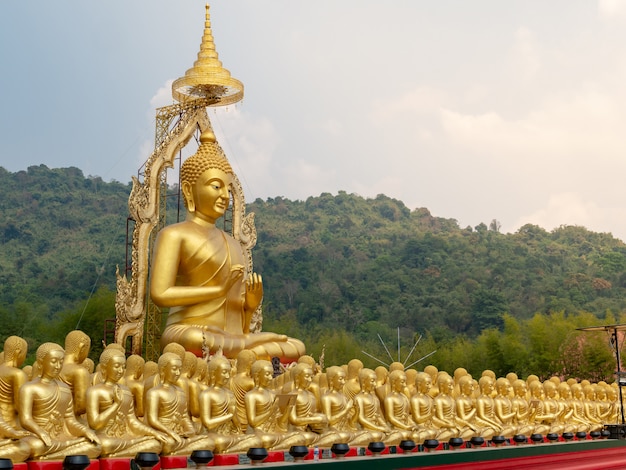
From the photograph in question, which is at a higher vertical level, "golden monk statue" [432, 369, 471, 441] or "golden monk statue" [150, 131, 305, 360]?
"golden monk statue" [150, 131, 305, 360]

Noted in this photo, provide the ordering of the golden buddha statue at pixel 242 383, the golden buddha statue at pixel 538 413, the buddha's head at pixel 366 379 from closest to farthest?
the golden buddha statue at pixel 242 383 < the buddha's head at pixel 366 379 < the golden buddha statue at pixel 538 413

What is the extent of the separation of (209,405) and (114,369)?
Answer: 2.57 ft

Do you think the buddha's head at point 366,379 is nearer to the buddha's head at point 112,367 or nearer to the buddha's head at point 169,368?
the buddha's head at point 169,368

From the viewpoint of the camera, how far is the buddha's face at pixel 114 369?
5.41 m

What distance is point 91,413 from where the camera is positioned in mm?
5234

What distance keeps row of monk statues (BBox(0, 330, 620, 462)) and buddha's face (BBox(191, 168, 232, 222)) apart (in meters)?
2.97

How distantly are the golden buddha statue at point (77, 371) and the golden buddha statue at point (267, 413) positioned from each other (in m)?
1.14

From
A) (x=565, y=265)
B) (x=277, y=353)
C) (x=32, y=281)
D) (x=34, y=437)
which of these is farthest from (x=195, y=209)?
(x=565, y=265)

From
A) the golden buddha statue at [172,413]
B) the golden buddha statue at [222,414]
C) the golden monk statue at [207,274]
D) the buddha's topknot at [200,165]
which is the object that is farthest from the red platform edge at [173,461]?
the buddha's topknot at [200,165]

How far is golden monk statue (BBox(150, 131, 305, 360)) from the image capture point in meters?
9.54

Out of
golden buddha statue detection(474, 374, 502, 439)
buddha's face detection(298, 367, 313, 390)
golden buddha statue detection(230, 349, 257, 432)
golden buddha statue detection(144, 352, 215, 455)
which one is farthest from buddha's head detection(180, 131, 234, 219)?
golden buddha statue detection(144, 352, 215, 455)

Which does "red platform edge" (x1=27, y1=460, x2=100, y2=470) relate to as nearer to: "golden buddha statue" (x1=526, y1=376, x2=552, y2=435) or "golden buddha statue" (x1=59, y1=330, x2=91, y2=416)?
"golden buddha statue" (x1=59, y1=330, x2=91, y2=416)

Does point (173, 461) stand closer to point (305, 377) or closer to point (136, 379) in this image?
point (136, 379)

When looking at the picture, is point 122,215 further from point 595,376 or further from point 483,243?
point 595,376
